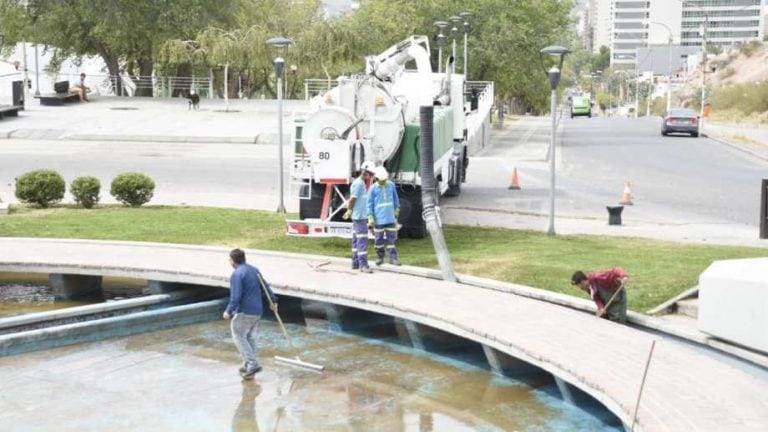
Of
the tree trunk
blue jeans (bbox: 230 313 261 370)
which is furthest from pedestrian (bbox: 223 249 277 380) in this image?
the tree trunk

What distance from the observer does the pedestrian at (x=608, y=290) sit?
13.8 m

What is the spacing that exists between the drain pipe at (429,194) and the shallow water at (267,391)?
2107 millimetres

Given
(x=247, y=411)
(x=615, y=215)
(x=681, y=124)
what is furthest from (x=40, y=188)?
(x=681, y=124)

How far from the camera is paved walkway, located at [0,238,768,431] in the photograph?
416 inches

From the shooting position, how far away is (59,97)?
55.0 meters

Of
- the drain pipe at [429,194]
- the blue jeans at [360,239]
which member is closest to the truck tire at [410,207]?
the drain pipe at [429,194]

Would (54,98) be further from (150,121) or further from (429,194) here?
(429,194)

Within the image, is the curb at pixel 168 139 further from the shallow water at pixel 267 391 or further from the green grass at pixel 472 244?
the shallow water at pixel 267 391

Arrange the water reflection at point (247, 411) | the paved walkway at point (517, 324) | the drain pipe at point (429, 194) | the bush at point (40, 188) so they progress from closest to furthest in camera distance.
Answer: the paved walkway at point (517, 324), the water reflection at point (247, 411), the drain pipe at point (429, 194), the bush at point (40, 188)

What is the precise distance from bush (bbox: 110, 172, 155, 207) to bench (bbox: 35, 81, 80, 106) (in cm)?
3237

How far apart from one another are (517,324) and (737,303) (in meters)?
2.56

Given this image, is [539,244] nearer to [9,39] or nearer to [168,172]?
[168,172]

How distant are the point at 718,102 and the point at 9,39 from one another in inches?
2269

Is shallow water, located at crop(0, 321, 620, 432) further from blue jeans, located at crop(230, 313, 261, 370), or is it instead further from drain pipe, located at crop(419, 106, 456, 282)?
drain pipe, located at crop(419, 106, 456, 282)
